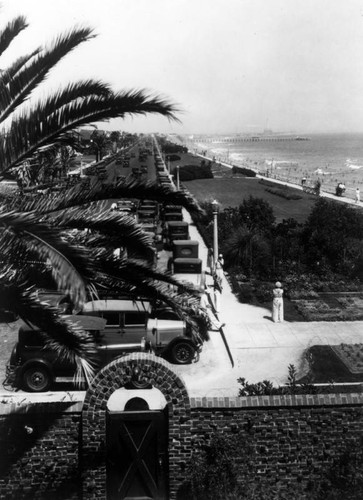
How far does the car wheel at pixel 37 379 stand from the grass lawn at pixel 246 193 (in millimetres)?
22699

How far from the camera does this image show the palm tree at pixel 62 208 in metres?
5.54

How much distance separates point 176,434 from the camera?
7035mm

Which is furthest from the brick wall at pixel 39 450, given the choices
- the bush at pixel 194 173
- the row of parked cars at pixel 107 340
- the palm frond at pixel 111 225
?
the bush at pixel 194 173

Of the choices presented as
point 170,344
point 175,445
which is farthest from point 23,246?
point 170,344

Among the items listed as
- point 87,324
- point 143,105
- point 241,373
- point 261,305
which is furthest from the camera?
point 261,305

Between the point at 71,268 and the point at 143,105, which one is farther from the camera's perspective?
the point at 143,105

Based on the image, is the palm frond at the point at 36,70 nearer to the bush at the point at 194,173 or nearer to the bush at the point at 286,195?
the bush at the point at 286,195

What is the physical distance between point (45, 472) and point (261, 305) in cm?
1008

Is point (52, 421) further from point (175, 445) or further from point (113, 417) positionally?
point (175, 445)

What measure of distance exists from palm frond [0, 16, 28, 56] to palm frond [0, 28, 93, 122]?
541 millimetres

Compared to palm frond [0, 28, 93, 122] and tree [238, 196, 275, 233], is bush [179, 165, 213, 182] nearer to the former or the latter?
tree [238, 196, 275, 233]

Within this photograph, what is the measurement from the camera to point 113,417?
23.1 ft

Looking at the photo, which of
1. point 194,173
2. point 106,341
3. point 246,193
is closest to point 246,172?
point 194,173

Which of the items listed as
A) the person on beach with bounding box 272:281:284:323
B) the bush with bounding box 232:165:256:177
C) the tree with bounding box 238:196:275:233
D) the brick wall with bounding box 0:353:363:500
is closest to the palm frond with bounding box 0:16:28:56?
the brick wall with bounding box 0:353:363:500
